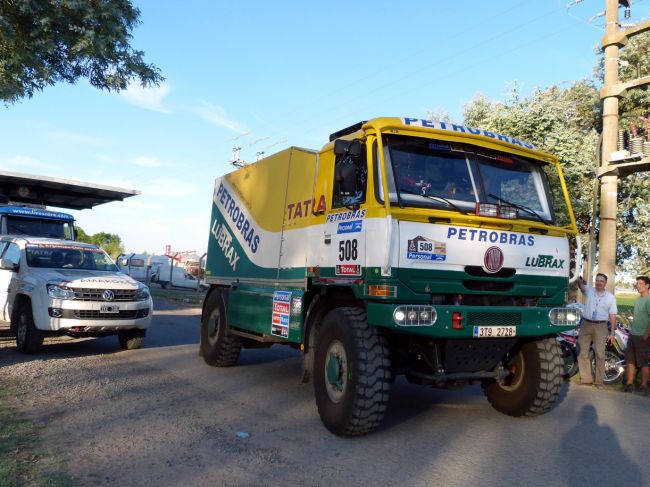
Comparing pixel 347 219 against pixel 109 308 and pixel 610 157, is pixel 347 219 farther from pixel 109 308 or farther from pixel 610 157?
pixel 610 157

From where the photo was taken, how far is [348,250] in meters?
5.70

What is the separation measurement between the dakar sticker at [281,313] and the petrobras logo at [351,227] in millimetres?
1203

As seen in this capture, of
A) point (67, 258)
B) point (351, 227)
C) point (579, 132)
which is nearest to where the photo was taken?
point (351, 227)

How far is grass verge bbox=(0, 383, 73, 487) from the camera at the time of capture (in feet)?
13.1

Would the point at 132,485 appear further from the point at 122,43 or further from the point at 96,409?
the point at 122,43

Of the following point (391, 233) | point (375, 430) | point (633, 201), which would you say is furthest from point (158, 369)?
point (633, 201)

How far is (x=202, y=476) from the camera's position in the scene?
4277 mm

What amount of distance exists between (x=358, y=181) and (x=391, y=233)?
77 centimetres

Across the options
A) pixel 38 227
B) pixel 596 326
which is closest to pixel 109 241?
pixel 38 227

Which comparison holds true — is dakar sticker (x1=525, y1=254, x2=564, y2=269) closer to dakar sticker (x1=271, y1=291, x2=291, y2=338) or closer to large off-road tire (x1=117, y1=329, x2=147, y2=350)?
dakar sticker (x1=271, y1=291, x2=291, y2=338)

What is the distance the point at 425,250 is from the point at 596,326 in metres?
4.81

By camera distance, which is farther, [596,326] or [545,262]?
[596,326]

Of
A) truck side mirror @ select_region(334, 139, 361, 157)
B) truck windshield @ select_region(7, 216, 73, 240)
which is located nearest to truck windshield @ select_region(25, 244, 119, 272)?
truck windshield @ select_region(7, 216, 73, 240)

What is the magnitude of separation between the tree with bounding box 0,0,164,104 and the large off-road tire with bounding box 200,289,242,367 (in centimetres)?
394
